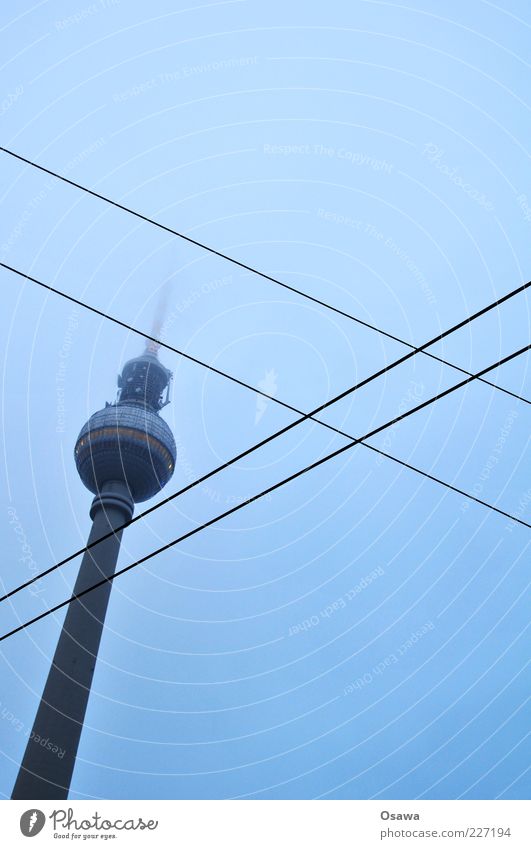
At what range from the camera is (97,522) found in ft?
233

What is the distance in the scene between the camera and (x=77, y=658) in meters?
53.6

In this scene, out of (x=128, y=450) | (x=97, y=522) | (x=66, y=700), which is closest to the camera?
(x=66, y=700)

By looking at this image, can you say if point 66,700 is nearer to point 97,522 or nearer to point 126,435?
point 97,522

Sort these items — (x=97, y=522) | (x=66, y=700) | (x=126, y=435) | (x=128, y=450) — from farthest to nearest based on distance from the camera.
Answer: (x=97, y=522) < (x=126, y=435) < (x=128, y=450) < (x=66, y=700)

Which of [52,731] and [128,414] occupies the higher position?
[128,414]

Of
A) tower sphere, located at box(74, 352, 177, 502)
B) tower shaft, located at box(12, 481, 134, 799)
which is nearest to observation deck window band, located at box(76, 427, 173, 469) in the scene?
tower sphere, located at box(74, 352, 177, 502)

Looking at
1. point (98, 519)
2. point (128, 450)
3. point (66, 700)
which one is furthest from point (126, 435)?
point (66, 700)

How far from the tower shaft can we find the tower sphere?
448 inches

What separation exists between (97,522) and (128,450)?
279 inches

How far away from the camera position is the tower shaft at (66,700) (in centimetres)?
4991

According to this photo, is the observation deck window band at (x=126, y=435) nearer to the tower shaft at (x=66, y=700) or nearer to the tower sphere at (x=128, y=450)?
the tower sphere at (x=128, y=450)
